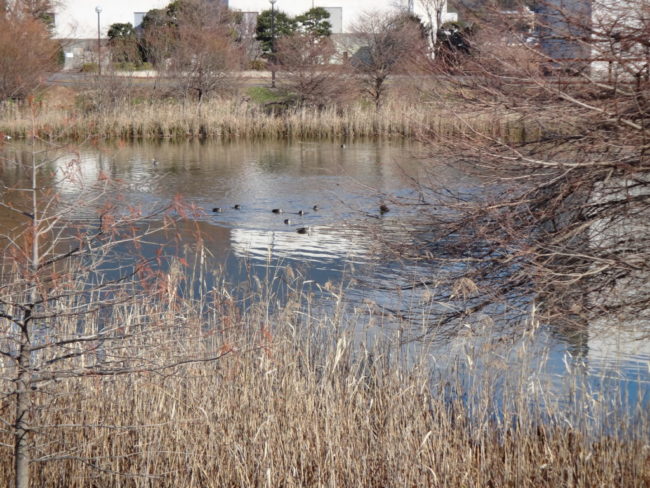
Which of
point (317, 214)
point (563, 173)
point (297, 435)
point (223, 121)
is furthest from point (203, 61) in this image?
point (297, 435)

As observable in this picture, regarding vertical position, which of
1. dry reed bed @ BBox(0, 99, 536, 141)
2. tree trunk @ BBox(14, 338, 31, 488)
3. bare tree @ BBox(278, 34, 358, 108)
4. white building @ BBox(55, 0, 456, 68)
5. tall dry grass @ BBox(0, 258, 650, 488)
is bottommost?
tall dry grass @ BBox(0, 258, 650, 488)

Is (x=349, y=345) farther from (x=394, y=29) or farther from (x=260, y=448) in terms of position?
(x=394, y=29)

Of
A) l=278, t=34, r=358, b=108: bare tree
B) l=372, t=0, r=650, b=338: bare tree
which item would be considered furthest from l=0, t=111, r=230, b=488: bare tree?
l=278, t=34, r=358, b=108: bare tree

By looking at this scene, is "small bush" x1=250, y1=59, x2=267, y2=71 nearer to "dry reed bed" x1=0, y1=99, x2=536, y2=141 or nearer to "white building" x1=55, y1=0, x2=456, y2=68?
"white building" x1=55, y1=0, x2=456, y2=68

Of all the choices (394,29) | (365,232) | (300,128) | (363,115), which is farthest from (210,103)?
(365,232)

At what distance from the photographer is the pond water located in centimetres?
747

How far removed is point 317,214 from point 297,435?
947cm

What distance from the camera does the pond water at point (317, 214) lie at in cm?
747

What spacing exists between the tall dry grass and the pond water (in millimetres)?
420

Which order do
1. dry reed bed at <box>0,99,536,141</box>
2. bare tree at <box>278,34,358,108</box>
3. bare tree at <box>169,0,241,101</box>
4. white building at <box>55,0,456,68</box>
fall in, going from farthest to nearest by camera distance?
white building at <box>55,0,456,68</box>
bare tree at <box>169,0,241,101</box>
bare tree at <box>278,34,358,108</box>
dry reed bed at <box>0,99,536,141</box>

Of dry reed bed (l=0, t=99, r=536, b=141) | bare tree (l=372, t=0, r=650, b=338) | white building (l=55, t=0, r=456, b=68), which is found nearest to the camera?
bare tree (l=372, t=0, r=650, b=338)

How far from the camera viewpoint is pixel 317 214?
14398 millimetres

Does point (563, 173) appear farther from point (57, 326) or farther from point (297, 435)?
point (57, 326)

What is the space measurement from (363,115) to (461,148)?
53.5 feet
